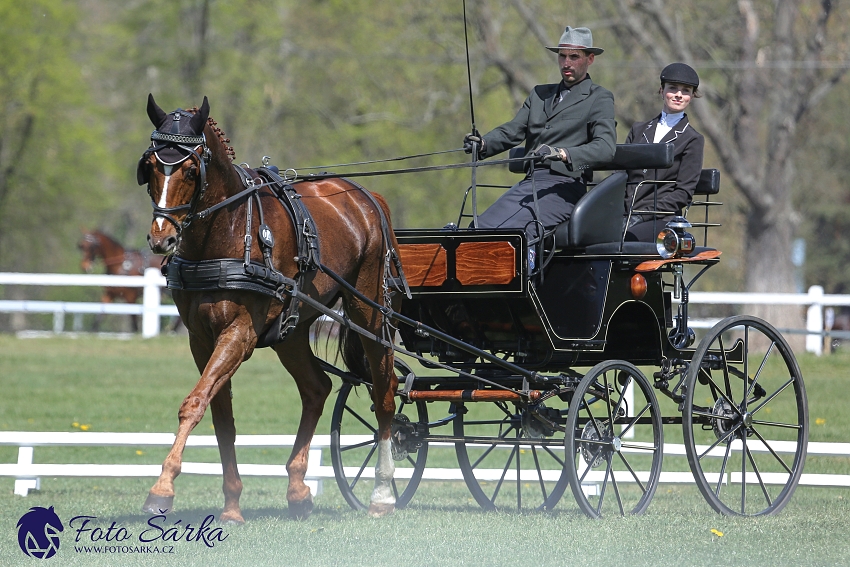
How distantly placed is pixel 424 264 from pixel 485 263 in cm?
49

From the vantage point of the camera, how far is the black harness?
5.62 m

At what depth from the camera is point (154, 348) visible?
55.3 ft

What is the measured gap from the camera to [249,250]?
19.4 ft

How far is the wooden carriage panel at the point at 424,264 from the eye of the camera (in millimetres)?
6930

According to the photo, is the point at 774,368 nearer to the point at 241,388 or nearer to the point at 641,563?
the point at 241,388

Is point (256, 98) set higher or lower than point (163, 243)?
higher

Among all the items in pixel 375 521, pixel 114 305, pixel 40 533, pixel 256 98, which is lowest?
pixel 375 521

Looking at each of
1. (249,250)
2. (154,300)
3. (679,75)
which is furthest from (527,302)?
(154,300)

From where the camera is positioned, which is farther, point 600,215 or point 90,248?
point 90,248

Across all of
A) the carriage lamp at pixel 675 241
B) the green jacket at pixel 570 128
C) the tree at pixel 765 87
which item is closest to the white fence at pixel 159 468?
the carriage lamp at pixel 675 241

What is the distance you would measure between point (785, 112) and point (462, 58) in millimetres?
5804

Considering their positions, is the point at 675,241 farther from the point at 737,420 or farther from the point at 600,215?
the point at 737,420

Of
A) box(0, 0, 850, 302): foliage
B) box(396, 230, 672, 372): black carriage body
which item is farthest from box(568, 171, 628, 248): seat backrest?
box(0, 0, 850, 302): foliage

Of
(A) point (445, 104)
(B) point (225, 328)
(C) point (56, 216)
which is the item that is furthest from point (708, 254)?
(C) point (56, 216)
